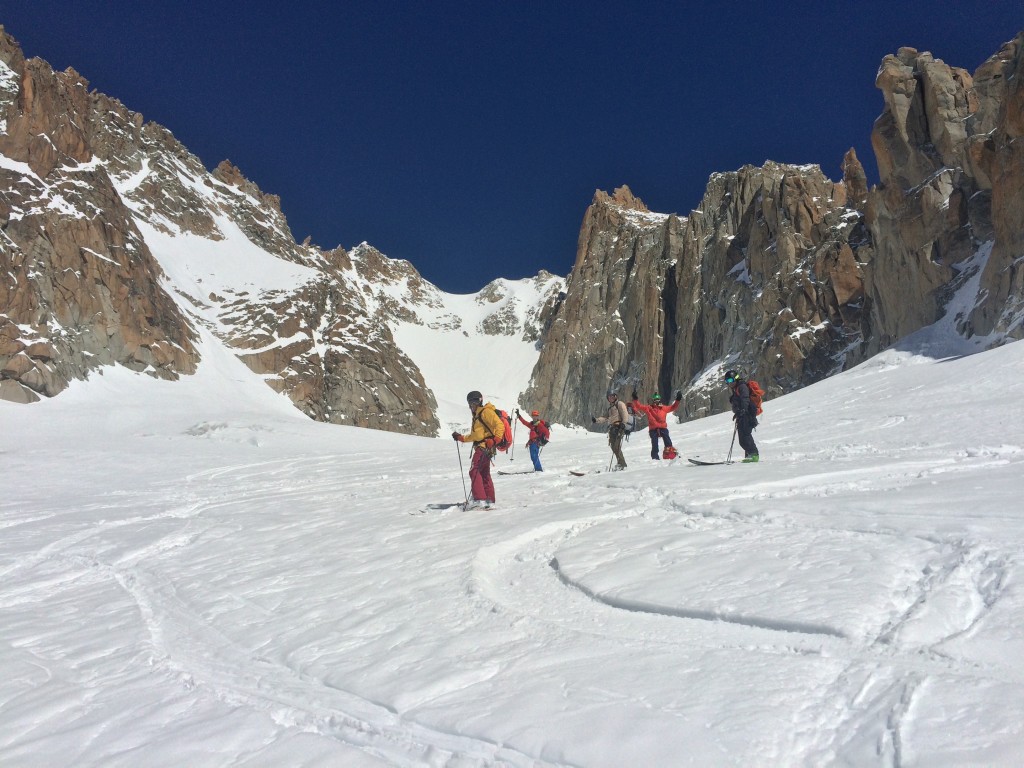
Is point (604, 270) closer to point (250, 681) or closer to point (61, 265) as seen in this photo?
point (61, 265)

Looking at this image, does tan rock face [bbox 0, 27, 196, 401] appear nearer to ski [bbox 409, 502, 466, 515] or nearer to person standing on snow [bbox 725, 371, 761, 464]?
ski [bbox 409, 502, 466, 515]

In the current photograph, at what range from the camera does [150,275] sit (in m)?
64.7

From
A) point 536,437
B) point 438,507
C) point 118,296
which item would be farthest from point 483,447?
point 118,296

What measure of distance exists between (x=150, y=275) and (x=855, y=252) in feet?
205

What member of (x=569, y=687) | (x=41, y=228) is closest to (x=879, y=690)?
(x=569, y=687)

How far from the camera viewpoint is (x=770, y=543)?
17.3 ft

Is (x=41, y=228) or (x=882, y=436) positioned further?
(x=41, y=228)

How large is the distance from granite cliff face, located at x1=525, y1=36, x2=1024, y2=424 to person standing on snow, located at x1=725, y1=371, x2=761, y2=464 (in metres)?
18.2

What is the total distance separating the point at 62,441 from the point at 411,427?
60.3 m

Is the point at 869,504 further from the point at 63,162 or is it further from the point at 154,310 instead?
the point at 63,162

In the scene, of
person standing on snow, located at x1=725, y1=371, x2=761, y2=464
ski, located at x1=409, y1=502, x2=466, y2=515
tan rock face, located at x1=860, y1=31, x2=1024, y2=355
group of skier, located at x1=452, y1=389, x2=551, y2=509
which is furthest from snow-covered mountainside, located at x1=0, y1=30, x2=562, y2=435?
tan rock face, located at x1=860, y1=31, x2=1024, y2=355

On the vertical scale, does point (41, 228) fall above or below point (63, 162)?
below

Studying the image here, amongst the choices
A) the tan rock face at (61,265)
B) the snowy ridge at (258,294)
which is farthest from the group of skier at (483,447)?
the snowy ridge at (258,294)

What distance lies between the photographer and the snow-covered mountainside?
162 feet
